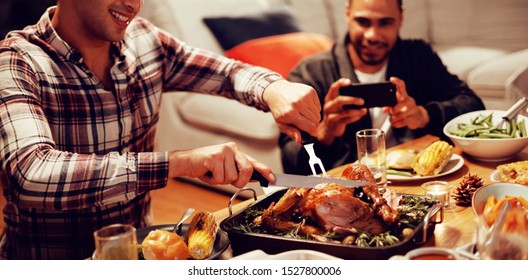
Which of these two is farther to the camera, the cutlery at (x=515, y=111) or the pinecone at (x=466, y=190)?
the cutlery at (x=515, y=111)

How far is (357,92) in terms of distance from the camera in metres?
2.13

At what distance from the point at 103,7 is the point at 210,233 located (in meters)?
0.74

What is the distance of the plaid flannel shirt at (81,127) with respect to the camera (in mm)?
1331

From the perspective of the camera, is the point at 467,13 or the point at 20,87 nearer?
the point at 20,87

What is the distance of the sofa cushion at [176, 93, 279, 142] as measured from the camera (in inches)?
129

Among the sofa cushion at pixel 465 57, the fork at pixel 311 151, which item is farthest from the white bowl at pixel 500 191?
the sofa cushion at pixel 465 57

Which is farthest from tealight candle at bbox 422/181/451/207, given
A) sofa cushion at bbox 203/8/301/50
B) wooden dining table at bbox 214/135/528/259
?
sofa cushion at bbox 203/8/301/50

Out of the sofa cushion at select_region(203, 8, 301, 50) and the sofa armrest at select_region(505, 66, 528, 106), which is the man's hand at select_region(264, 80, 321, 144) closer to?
the sofa armrest at select_region(505, 66, 528, 106)

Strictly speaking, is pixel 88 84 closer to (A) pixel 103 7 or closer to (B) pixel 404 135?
(A) pixel 103 7

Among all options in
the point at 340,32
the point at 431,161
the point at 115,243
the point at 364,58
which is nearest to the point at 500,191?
the point at 431,161

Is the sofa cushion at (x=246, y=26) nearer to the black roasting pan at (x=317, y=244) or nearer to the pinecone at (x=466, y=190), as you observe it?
the pinecone at (x=466, y=190)

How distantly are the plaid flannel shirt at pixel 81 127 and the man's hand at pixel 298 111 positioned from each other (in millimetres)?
164

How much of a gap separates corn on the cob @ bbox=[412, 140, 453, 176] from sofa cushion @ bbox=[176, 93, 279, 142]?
156 centimetres
